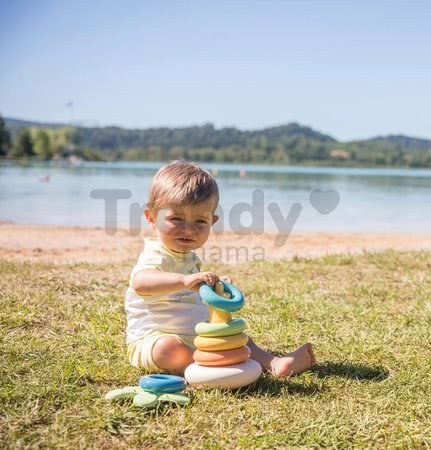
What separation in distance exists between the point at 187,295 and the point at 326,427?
1137mm

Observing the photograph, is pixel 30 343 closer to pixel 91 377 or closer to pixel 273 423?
pixel 91 377

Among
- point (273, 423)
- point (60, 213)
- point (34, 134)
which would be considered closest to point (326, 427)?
point (273, 423)

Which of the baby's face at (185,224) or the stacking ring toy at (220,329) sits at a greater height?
the baby's face at (185,224)

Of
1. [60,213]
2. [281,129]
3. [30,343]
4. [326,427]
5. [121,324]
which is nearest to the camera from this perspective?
[326,427]

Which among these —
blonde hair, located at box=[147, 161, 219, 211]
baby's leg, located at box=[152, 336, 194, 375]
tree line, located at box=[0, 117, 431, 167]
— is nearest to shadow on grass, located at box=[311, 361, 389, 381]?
baby's leg, located at box=[152, 336, 194, 375]

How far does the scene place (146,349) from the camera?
3.08 metres

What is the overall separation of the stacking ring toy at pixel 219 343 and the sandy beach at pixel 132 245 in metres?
4.02

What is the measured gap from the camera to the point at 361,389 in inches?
118

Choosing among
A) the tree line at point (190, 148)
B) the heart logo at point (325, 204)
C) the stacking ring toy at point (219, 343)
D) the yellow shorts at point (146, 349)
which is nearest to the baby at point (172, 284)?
the yellow shorts at point (146, 349)

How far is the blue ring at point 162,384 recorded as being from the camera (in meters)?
2.69

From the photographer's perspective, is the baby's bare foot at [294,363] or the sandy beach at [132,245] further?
the sandy beach at [132,245]

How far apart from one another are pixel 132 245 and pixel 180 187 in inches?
233

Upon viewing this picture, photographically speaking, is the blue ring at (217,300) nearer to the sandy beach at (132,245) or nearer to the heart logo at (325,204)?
the sandy beach at (132,245)

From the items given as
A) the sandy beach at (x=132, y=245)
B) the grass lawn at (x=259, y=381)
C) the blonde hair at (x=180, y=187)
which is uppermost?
the blonde hair at (x=180, y=187)
